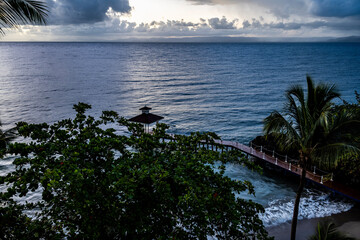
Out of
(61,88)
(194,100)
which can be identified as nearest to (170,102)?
(194,100)

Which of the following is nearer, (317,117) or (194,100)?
(317,117)

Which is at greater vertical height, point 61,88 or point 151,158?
point 151,158

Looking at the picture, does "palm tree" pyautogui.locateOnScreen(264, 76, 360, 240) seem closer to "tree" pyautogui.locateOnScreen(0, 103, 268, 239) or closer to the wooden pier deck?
"tree" pyautogui.locateOnScreen(0, 103, 268, 239)

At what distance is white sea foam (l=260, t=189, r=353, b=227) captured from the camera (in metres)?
15.3

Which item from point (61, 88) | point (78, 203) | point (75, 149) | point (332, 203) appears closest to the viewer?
point (78, 203)

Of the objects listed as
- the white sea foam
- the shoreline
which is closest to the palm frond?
the shoreline

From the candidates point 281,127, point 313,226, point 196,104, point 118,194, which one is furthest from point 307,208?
point 196,104

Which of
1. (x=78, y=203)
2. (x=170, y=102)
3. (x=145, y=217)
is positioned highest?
(x=78, y=203)

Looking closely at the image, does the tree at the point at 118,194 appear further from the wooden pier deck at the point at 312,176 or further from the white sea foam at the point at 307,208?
the white sea foam at the point at 307,208

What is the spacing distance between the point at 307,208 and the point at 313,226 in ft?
6.80

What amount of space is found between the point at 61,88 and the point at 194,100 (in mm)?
35025

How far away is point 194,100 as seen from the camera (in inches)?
2047

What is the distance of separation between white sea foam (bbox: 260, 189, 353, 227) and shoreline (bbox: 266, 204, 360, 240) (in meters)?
0.34

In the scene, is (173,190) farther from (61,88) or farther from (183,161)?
(61,88)
